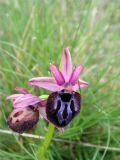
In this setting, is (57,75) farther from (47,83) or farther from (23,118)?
(23,118)

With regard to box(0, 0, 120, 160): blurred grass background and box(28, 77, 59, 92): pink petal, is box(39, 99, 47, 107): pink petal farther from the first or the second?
box(0, 0, 120, 160): blurred grass background

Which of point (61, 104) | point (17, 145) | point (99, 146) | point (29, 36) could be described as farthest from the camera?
point (29, 36)

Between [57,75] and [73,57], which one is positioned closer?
[57,75]

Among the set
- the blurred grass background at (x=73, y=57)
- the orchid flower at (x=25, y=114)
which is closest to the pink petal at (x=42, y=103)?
the orchid flower at (x=25, y=114)

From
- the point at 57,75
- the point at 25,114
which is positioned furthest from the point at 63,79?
the point at 25,114

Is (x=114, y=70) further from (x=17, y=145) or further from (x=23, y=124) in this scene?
(x=23, y=124)

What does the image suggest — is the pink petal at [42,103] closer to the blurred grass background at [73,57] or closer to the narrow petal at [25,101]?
the narrow petal at [25,101]

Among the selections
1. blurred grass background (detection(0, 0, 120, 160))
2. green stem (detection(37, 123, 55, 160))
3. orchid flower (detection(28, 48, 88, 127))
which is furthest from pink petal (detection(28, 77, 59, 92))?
blurred grass background (detection(0, 0, 120, 160))

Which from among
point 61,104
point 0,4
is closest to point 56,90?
point 61,104
